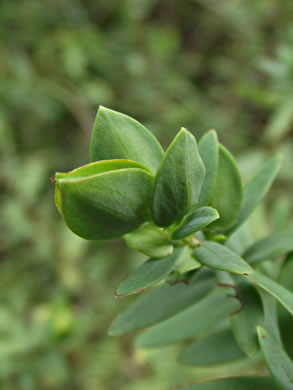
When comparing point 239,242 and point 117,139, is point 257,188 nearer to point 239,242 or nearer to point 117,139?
point 239,242

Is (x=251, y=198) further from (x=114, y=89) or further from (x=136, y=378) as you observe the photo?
(x=114, y=89)

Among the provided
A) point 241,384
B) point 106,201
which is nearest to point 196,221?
point 106,201

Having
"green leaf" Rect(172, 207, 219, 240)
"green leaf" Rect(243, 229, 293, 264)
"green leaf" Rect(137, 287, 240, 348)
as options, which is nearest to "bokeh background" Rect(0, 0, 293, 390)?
"green leaf" Rect(137, 287, 240, 348)

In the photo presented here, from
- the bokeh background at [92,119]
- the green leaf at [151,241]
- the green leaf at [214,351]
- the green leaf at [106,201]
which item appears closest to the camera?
the green leaf at [106,201]

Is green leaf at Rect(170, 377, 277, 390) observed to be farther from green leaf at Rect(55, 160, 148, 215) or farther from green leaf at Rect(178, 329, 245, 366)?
green leaf at Rect(55, 160, 148, 215)

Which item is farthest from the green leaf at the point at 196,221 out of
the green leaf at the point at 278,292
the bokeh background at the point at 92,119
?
the bokeh background at the point at 92,119

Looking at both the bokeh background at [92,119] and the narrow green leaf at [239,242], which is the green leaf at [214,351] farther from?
the bokeh background at [92,119]
